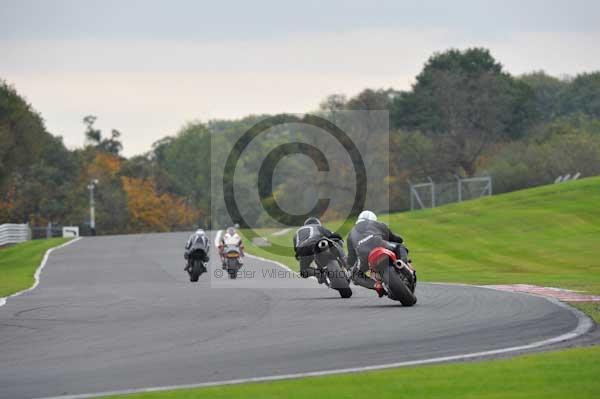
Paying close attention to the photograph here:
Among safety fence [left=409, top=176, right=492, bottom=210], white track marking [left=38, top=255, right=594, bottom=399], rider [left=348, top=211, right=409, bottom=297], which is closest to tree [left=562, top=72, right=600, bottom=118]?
safety fence [left=409, top=176, right=492, bottom=210]

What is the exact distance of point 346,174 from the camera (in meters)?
91.6

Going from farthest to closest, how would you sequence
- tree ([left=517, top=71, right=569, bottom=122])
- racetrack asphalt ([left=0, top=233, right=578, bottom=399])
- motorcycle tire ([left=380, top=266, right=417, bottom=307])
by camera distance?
tree ([left=517, top=71, right=569, bottom=122])
motorcycle tire ([left=380, top=266, right=417, bottom=307])
racetrack asphalt ([left=0, top=233, right=578, bottom=399])

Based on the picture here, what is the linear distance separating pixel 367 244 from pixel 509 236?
32368 mm

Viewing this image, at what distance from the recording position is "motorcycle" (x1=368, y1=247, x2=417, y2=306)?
724 inches

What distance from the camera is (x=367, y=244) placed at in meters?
19.2

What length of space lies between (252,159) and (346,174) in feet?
149

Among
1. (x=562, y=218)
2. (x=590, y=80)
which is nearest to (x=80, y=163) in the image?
(x=590, y=80)

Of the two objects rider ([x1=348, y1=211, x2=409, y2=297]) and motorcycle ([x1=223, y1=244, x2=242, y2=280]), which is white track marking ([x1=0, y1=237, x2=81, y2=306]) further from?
rider ([x1=348, y1=211, x2=409, y2=297])

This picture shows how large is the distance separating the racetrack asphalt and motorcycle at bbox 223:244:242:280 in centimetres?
527

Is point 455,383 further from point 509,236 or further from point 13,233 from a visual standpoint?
point 13,233

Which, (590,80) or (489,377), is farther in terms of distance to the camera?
(590,80)

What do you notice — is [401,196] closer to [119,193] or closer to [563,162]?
[563,162]

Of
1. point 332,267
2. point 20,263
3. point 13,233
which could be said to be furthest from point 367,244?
point 13,233

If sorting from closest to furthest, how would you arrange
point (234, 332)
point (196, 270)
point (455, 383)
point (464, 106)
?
point (455, 383)
point (234, 332)
point (196, 270)
point (464, 106)
